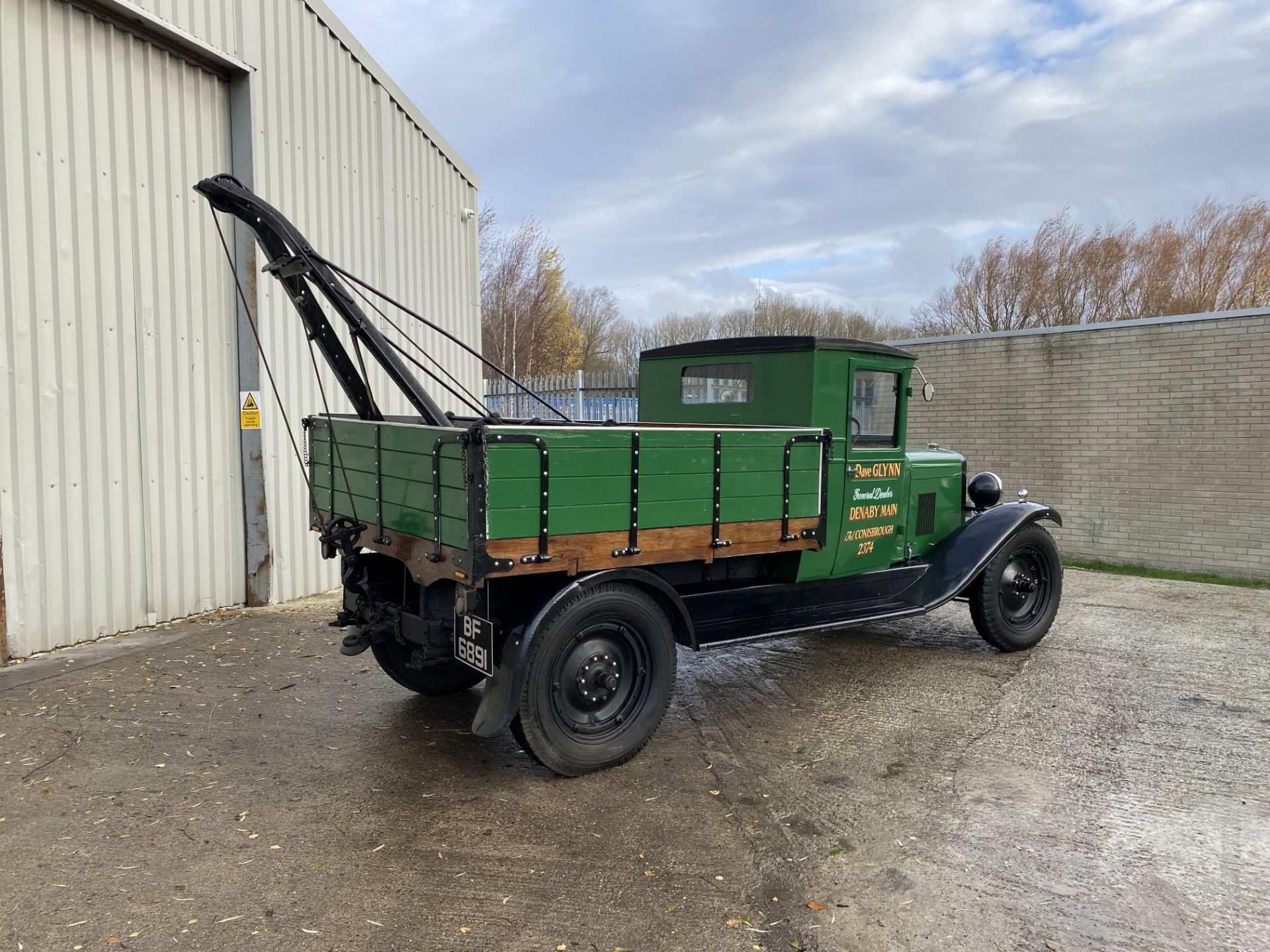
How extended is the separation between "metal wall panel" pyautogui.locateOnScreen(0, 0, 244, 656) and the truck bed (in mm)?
2458

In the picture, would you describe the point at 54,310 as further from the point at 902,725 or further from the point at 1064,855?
the point at 1064,855

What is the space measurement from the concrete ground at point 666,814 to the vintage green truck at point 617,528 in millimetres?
471

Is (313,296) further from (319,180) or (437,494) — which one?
(319,180)

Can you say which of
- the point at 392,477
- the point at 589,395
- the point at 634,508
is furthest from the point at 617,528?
the point at 589,395

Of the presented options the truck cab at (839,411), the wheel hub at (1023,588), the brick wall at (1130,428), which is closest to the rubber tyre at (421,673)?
the truck cab at (839,411)

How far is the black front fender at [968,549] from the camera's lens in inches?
220

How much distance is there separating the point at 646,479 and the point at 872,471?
1998 mm

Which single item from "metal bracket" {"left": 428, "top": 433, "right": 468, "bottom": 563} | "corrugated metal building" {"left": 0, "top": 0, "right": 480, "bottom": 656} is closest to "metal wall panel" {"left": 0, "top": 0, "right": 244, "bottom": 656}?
"corrugated metal building" {"left": 0, "top": 0, "right": 480, "bottom": 656}

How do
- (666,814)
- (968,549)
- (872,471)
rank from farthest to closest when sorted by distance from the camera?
1. (968,549)
2. (872,471)
3. (666,814)

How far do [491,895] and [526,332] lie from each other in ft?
70.1

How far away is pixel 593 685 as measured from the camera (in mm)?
3891

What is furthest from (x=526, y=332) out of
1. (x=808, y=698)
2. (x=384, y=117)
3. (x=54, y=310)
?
(x=808, y=698)

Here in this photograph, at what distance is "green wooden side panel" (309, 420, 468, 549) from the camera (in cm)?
354

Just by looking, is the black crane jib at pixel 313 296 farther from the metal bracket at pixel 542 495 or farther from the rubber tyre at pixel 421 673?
the rubber tyre at pixel 421 673
